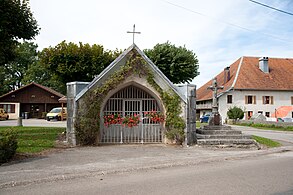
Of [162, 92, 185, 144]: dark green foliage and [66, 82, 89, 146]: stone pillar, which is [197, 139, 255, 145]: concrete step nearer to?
[162, 92, 185, 144]: dark green foliage

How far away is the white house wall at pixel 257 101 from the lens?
39.6 meters

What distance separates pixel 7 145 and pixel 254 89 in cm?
3707

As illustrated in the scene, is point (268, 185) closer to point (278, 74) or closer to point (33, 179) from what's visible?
point (33, 179)

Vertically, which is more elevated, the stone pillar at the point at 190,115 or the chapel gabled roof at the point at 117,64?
the chapel gabled roof at the point at 117,64

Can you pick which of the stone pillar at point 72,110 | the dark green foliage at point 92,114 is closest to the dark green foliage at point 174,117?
the dark green foliage at point 92,114

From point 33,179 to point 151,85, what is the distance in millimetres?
7846

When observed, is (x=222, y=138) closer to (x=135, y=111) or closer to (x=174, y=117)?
(x=174, y=117)

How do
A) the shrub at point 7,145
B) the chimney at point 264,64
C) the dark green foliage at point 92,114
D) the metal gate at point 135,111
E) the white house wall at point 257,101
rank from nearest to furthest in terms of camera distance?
the shrub at point 7,145, the dark green foliage at point 92,114, the metal gate at point 135,111, the white house wall at point 257,101, the chimney at point 264,64

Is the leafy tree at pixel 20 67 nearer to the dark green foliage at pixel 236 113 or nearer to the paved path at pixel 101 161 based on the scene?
the dark green foliage at pixel 236 113

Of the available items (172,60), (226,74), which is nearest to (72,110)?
(172,60)

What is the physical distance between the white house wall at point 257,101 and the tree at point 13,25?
3032 cm

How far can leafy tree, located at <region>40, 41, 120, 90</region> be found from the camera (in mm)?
Answer: 27656

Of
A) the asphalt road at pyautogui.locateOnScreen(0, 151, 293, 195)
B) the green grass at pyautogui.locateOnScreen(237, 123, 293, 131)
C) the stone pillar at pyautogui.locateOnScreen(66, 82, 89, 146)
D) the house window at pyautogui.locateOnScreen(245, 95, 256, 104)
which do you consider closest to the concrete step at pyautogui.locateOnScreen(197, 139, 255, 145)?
the asphalt road at pyautogui.locateOnScreen(0, 151, 293, 195)

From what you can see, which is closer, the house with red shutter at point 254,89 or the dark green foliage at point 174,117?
the dark green foliage at point 174,117
